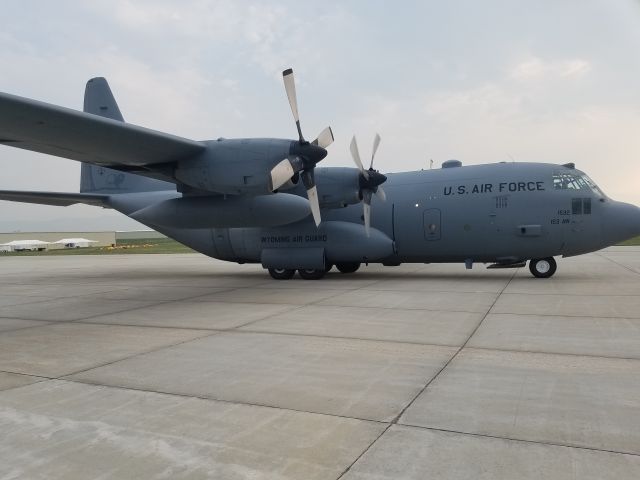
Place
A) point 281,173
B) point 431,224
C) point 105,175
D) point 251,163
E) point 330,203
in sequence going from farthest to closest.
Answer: point 105,175
point 431,224
point 330,203
point 251,163
point 281,173

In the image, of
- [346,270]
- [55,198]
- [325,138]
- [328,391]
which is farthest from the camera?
[346,270]

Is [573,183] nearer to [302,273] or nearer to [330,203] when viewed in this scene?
[330,203]

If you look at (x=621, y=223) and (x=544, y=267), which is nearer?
(x=621, y=223)

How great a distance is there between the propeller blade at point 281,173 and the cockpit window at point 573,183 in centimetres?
859

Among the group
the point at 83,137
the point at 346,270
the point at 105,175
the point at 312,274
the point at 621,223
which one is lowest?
the point at 346,270

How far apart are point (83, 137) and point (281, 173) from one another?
4395 mm

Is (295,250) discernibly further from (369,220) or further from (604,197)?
(604,197)

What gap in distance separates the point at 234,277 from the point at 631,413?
1600 cm

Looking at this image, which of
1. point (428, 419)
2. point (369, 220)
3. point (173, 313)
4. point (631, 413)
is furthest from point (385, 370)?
point (369, 220)

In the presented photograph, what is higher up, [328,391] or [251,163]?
[251,163]

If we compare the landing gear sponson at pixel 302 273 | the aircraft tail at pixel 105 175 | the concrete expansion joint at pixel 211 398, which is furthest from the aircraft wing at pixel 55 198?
the concrete expansion joint at pixel 211 398

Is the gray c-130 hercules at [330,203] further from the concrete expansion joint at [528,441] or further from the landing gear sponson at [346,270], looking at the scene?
the concrete expansion joint at [528,441]

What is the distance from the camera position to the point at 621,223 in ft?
46.8

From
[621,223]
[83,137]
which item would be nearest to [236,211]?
[83,137]
